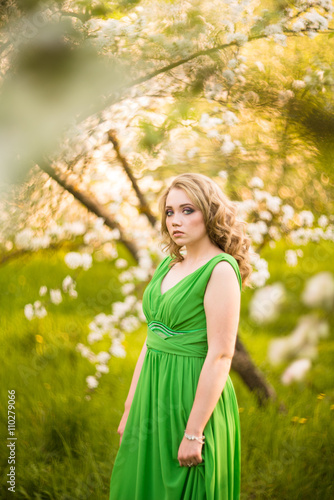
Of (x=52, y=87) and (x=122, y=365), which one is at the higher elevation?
(x=52, y=87)

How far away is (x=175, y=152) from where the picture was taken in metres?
2.61

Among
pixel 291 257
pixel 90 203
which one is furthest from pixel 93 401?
pixel 291 257

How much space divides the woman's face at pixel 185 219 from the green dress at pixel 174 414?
0.44ft

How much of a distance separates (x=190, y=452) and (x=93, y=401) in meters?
1.33

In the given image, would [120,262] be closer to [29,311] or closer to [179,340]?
[29,311]

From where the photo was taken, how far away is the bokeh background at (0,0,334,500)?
249 cm

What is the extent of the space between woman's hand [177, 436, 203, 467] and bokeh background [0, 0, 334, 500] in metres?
1.09

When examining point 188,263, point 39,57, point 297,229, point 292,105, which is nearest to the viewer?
point 188,263

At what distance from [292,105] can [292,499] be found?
2280 mm

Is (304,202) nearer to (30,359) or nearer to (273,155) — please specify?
(273,155)

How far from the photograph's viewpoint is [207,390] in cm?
152

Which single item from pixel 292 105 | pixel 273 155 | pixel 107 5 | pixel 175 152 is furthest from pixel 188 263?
pixel 107 5

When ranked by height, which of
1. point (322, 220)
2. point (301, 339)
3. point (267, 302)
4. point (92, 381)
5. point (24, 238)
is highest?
point (24, 238)

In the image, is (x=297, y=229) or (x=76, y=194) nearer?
(x=76, y=194)
